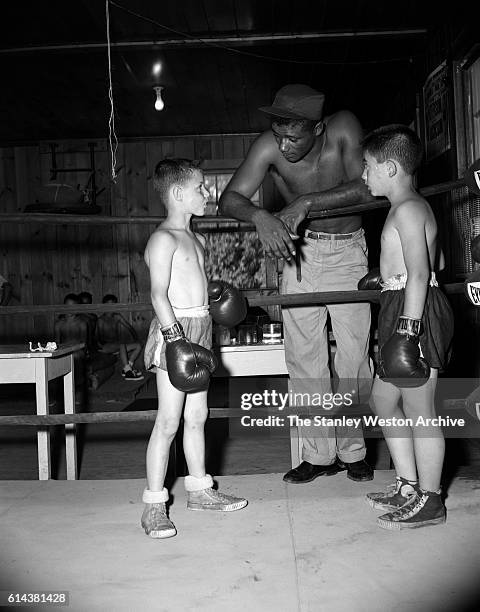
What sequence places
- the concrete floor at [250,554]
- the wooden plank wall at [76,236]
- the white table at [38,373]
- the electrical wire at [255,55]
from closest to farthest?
the concrete floor at [250,554], the white table at [38,373], the electrical wire at [255,55], the wooden plank wall at [76,236]

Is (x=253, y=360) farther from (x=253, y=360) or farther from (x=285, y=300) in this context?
(x=285, y=300)

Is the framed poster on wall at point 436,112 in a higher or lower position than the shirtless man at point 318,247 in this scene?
higher

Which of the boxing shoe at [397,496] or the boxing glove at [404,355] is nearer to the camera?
the boxing glove at [404,355]

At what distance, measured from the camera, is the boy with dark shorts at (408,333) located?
6.13ft

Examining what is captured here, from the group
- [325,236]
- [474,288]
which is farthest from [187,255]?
[474,288]

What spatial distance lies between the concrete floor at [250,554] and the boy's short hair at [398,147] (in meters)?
1.04

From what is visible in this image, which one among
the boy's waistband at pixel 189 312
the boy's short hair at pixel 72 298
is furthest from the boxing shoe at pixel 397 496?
the boy's short hair at pixel 72 298

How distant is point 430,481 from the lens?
1900 mm

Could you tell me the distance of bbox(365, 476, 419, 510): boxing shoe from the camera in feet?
6.51

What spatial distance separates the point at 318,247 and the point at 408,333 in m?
0.75

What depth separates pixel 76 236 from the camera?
8.47m

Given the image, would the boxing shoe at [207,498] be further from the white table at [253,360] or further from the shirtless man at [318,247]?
the white table at [253,360]

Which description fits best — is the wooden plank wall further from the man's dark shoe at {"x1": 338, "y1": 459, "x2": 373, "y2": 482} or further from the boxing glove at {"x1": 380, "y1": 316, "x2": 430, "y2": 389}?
the boxing glove at {"x1": 380, "y1": 316, "x2": 430, "y2": 389}

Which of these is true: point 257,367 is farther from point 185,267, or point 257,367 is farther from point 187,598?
point 187,598
